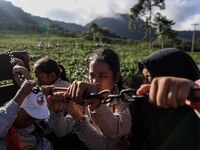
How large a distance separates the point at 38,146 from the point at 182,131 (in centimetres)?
119

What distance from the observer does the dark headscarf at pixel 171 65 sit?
2352 mm

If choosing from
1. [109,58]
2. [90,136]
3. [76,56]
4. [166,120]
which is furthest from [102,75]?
[76,56]

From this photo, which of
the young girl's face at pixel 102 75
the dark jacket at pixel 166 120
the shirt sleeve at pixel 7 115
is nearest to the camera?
the dark jacket at pixel 166 120

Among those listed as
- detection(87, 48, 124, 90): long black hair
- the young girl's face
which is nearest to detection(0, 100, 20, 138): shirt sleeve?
the young girl's face

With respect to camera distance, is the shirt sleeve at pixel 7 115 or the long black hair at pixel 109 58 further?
the long black hair at pixel 109 58

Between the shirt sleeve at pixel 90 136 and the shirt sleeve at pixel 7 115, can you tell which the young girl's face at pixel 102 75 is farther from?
the shirt sleeve at pixel 7 115

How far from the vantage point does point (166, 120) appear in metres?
2.16

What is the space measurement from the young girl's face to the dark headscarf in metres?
0.36

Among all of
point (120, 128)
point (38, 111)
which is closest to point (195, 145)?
point (120, 128)

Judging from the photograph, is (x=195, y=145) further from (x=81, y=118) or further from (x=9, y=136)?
(x=9, y=136)

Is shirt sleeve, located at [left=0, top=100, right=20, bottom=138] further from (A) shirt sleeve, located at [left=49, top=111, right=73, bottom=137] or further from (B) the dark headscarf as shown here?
(B) the dark headscarf

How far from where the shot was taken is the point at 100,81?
8.59ft

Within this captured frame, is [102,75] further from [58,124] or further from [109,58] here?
[58,124]

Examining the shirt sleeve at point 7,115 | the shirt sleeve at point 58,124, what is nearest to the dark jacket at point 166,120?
the shirt sleeve at point 58,124
